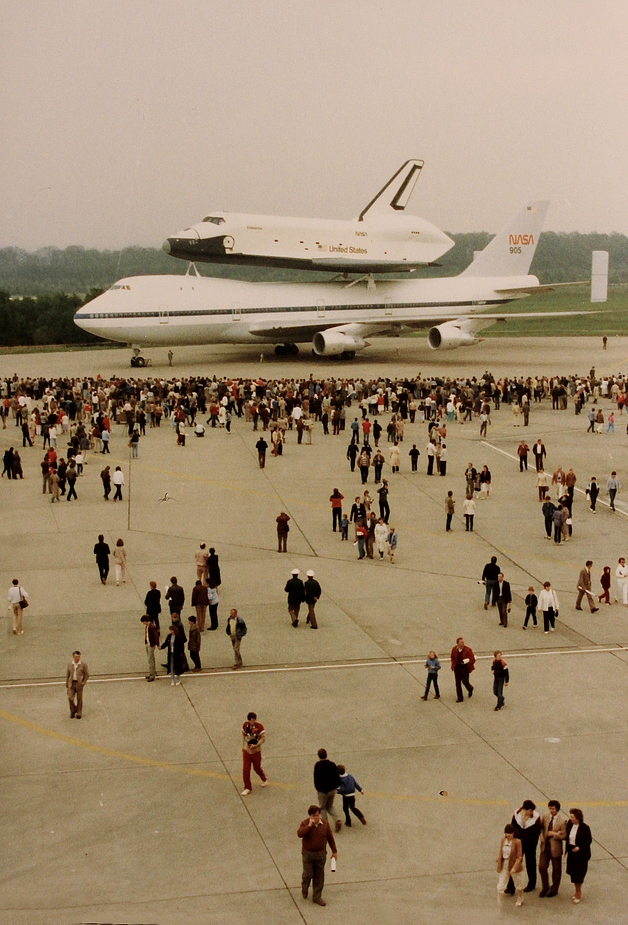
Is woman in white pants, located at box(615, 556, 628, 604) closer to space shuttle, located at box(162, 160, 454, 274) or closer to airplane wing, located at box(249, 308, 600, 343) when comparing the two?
A: airplane wing, located at box(249, 308, 600, 343)

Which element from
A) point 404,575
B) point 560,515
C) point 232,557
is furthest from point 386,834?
point 560,515

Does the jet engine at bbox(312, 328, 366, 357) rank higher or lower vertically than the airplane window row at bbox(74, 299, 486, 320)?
lower

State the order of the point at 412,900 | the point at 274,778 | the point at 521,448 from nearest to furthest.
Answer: the point at 412,900 → the point at 274,778 → the point at 521,448

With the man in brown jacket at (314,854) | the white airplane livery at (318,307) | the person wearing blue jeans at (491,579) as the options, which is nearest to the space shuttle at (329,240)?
the white airplane livery at (318,307)

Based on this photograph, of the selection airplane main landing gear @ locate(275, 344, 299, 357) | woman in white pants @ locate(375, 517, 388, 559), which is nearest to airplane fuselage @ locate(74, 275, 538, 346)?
airplane main landing gear @ locate(275, 344, 299, 357)

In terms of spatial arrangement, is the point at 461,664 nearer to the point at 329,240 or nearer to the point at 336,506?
the point at 336,506

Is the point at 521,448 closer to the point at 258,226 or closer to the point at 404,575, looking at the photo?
the point at 404,575
